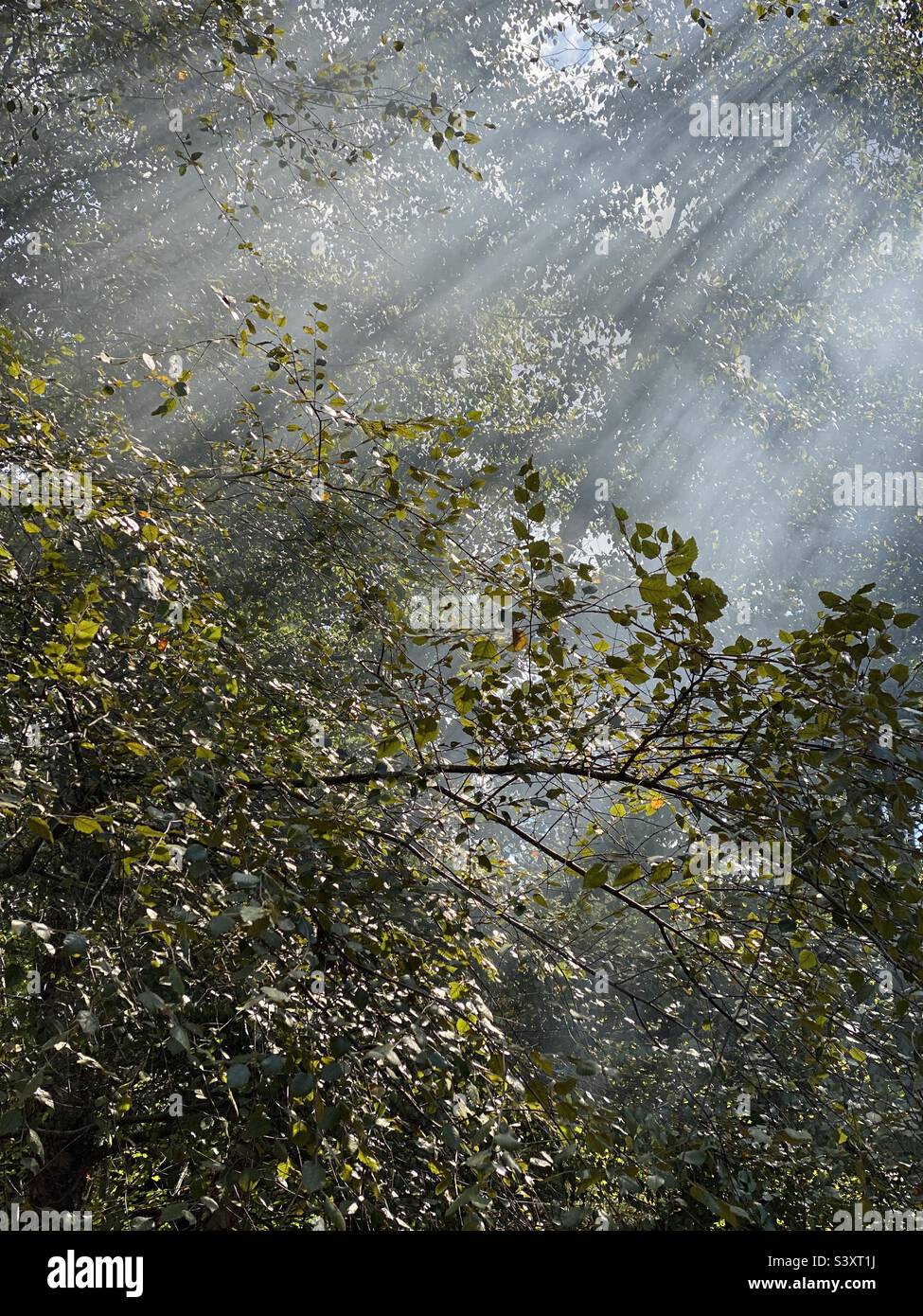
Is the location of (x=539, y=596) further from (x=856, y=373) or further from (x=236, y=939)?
(x=856, y=373)

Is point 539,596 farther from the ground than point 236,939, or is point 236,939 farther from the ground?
point 539,596

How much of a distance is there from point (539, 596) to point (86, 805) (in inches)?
66.8

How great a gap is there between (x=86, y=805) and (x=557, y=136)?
12.6m

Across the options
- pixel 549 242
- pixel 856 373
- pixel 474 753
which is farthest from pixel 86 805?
pixel 856 373

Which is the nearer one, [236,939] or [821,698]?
[821,698]

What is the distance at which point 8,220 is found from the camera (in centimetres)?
898

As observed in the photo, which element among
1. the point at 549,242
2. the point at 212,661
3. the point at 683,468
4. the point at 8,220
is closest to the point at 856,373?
the point at 683,468

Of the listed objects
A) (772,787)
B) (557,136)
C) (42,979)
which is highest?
(557,136)

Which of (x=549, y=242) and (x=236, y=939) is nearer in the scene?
(x=236, y=939)

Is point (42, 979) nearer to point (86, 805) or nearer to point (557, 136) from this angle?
point (86, 805)
